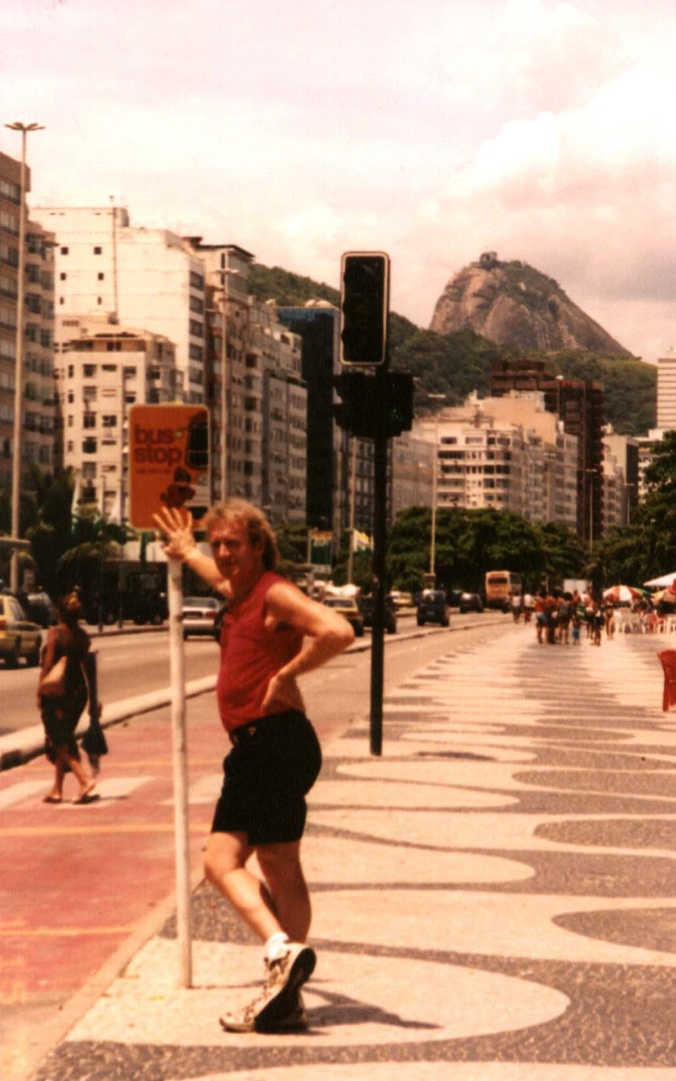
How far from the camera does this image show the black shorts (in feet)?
24.0

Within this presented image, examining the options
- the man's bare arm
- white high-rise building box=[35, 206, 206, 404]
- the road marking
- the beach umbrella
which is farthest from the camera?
white high-rise building box=[35, 206, 206, 404]

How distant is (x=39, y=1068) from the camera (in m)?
6.55

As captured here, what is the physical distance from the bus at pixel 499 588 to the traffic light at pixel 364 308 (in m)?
152

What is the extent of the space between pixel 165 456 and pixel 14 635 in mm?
32188

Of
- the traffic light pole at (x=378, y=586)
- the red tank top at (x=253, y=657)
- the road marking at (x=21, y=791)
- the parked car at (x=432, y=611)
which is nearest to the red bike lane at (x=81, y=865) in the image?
the road marking at (x=21, y=791)

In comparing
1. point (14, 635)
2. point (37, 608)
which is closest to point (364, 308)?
point (14, 635)

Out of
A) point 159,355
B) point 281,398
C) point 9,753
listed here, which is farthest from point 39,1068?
point 281,398

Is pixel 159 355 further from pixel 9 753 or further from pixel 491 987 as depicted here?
pixel 491 987

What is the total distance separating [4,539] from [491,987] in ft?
186

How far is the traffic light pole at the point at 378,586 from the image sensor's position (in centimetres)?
1814

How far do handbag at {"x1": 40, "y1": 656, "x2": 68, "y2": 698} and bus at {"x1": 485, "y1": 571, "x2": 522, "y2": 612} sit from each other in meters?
154

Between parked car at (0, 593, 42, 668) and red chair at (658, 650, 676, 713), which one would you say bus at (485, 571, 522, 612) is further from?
red chair at (658, 650, 676, 713)

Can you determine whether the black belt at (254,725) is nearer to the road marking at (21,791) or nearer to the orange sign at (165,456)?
the orange sign at (165,456)

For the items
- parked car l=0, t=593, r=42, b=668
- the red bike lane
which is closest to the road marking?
the red bike lane
